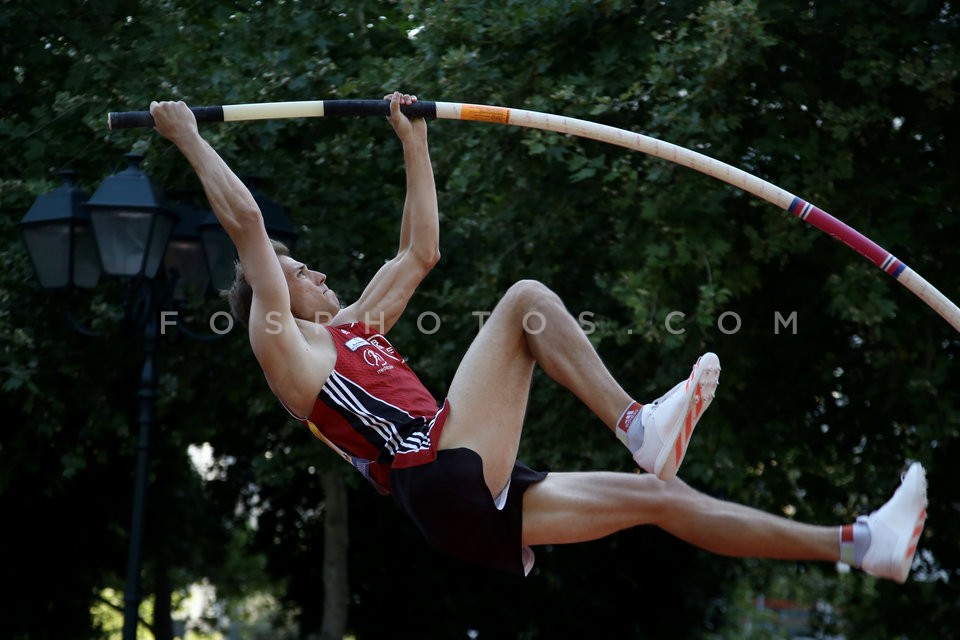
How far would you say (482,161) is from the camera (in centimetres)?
910

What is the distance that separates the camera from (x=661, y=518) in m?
4.64

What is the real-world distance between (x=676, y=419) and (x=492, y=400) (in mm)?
649

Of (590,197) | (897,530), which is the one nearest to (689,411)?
(897,530)

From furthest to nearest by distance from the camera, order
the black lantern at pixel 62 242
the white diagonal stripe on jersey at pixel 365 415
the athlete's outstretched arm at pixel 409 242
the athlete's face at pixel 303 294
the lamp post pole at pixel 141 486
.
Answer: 1. the black lantern at pixel 62 242
2. the lamp post pole at pixel 141 486
3. the athlete's outstretched arm at pixel 409 242
4. the athlete's face at pixel 303 294
5. the white diagonal stripe on jersey at pixel 365 415

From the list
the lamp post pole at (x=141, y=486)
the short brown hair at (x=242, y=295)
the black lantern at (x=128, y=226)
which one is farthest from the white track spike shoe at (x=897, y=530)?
the black lantern at (x=128, y=226)

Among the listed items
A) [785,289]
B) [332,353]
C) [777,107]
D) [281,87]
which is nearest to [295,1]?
[281,87]

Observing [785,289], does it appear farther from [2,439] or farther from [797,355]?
[2,439]

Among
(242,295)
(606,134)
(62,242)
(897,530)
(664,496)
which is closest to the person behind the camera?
(897,530)

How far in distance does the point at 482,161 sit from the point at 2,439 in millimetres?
4578

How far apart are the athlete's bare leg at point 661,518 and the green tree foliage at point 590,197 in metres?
3.57

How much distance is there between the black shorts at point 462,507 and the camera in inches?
182

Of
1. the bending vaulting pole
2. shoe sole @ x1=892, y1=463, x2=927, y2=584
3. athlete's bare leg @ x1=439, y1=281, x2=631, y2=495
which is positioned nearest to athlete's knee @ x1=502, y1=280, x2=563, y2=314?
athlete's bare leg @ x1=439, y1=281, x2=631, y2=495

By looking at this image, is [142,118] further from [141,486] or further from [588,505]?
[141,486]

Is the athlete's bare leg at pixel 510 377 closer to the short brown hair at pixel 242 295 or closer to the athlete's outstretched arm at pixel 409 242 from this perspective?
the athlete's outstretched arm at pixel 409 242
